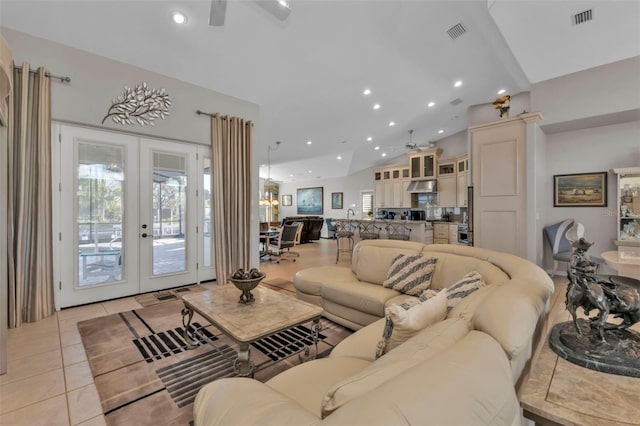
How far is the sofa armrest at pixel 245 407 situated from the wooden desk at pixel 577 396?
29.5 inches

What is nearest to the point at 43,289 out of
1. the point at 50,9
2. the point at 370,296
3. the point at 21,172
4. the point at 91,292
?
the point at 91,292

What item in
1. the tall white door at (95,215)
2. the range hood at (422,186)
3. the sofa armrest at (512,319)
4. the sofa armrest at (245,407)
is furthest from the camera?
the range hood at (422,186)

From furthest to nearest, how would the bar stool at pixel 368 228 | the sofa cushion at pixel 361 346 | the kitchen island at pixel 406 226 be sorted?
the bar stool at pixel 368 228, the kitchen island at pixel 406 226, the sofa cushion at pixel 361 346

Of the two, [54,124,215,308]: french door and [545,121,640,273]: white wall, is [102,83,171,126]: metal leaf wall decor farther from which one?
[545,121,640,273]: white wall

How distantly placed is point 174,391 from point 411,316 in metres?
1.78

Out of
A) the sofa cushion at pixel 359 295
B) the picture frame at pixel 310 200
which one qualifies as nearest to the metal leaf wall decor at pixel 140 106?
the sofa cushion at pixel 359 295

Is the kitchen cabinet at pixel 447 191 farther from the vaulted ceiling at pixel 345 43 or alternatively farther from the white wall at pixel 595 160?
the white wall at pixel 595 160

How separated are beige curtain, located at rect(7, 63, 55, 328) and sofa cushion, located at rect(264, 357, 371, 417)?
3465 millimetres

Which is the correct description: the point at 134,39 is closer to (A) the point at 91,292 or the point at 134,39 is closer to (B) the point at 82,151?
(B) the point at 82,151

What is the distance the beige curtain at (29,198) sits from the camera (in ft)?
9.92

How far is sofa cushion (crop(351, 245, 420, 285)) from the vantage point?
311 cm

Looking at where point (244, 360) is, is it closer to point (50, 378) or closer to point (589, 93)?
point (50, 378)

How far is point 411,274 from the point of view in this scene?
2.75m

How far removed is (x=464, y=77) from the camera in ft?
16.9
